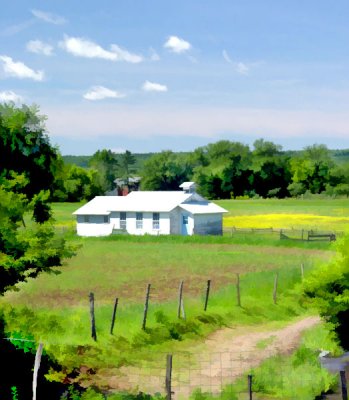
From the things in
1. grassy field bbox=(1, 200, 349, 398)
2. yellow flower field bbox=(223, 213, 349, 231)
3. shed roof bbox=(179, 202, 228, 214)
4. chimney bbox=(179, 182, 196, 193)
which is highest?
chimney bbox=(179, 182, 196, 193)

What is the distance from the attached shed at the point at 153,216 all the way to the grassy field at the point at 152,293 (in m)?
4.70

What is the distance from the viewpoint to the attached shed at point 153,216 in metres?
70.6

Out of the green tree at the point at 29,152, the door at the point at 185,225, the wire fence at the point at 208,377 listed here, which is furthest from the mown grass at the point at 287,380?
the door at the point at 185,225

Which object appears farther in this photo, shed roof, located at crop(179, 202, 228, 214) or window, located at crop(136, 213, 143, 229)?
window, located at crop(136, 213, 143, 229)

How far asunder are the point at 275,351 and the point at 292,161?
127m

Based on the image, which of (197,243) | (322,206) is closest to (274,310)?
(197,243)

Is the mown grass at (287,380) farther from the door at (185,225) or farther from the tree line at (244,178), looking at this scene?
the tree line at (244,178)

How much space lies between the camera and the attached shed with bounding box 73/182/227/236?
70625 millimetres

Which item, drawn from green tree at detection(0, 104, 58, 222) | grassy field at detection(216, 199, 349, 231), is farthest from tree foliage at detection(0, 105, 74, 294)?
grassy field at detection(216, 199, 349, 231)

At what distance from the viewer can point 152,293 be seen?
1423 inches

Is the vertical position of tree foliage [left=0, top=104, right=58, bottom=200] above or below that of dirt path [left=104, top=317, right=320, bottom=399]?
above

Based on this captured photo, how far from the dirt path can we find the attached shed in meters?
43.2

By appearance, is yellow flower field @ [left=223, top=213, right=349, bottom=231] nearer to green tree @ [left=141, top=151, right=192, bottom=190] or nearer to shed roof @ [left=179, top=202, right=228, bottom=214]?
shed roof @ [left=179, top=202, right=228, bottom=214]

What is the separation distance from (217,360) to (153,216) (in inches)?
1957
